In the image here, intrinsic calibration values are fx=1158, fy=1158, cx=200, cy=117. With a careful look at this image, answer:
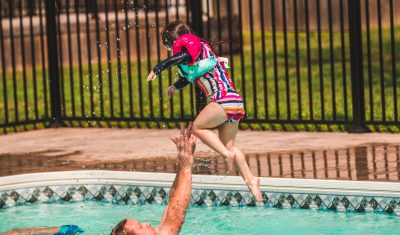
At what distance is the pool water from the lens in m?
8.91

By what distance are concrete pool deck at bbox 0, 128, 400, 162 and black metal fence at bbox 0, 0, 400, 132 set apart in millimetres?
265

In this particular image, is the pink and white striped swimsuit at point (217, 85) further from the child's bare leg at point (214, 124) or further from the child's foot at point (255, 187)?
the child's foot at point (255, 187)

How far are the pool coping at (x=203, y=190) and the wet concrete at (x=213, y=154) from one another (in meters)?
0.31

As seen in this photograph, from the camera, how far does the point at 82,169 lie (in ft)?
35.2

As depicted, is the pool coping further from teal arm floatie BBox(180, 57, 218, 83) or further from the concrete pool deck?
teal arm floatie BBox(180, 57, 218, 83)

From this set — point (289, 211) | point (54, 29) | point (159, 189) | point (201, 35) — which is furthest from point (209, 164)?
point (54, 29)

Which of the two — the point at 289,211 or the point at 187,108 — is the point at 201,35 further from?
the point at 289,211

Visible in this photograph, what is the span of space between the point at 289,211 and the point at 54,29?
5725mm

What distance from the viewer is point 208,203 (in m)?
9.80

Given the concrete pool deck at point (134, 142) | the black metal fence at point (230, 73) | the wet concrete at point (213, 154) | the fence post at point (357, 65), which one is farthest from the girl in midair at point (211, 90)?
the fence post at point (357, 65)

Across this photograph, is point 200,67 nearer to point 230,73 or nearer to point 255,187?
point 255,187

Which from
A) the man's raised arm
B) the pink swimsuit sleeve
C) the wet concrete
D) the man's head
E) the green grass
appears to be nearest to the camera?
the man's head

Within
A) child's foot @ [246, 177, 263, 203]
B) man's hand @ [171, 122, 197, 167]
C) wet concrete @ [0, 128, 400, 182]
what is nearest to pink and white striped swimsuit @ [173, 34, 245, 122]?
child's foot @ [246, 177, 263, 203]

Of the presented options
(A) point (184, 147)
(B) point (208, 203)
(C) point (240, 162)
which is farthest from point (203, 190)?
(A) point (184, 147)
